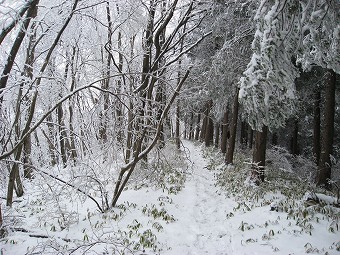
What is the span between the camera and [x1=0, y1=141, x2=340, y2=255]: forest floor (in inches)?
217

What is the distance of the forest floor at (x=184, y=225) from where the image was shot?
552 cm

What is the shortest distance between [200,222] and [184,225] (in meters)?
0.55

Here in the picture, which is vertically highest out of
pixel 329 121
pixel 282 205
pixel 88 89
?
pixel 88 89

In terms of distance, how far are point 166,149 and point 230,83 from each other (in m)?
4.56

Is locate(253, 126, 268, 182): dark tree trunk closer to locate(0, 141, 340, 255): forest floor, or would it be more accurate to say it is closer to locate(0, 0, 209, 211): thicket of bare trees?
locate(0, 141, 340, 255): forest floor

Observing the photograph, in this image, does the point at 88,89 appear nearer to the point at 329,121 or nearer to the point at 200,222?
the point at 200,222

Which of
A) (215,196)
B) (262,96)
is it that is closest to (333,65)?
(262,96)

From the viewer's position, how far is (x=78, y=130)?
6.98m

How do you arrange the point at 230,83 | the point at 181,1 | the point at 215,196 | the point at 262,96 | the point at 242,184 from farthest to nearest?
the point at 230,83, the point at 242,184, the point at 215,196, the point at 181,1, the point at 262,96

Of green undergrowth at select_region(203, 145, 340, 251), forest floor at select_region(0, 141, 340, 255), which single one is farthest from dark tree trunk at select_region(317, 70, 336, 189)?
forest floor at select_region(0, 141, 340, 255)

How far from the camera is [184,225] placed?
712 centimetres

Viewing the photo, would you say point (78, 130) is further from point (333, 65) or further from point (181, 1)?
point (333, 65)

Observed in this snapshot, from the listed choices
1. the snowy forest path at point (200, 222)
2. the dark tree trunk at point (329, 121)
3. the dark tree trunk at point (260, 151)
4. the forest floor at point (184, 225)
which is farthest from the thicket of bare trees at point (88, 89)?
the dark tree trunk at point (329, 121)

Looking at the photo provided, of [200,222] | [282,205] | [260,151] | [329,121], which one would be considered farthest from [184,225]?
[329,121]
